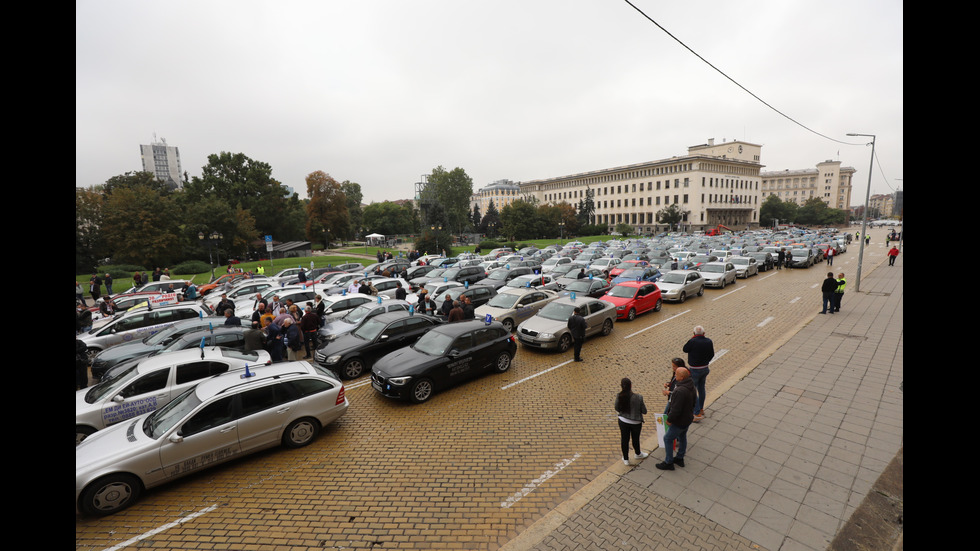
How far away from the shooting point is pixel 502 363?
10703 mm

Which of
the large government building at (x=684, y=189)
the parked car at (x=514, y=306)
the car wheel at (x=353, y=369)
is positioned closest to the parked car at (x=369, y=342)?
the car wheel at (x=353, y=369)

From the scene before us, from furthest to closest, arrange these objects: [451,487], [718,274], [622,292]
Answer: [718,274] < [622,292] < [451,487]

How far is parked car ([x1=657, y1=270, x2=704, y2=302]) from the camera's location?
741 inches

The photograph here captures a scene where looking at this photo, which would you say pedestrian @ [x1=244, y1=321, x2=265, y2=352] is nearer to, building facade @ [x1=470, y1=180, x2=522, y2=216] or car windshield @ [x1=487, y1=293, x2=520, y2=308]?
car windshield @ [x1=487, y1=293, x2=520, y2=308]

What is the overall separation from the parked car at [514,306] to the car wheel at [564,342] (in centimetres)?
252

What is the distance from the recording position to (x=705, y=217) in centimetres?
10288

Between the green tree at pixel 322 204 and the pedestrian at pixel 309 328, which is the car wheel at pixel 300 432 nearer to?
the pedestrian at pixel 309 328

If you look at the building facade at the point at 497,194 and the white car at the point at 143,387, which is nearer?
the white car at the point at 143,387

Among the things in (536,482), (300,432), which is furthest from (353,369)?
(536,482)

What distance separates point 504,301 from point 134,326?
1208 cm

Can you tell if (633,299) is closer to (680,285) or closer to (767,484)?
(680,285)

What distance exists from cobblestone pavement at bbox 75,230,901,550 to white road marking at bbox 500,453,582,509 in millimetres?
18

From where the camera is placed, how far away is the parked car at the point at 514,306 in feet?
47.3

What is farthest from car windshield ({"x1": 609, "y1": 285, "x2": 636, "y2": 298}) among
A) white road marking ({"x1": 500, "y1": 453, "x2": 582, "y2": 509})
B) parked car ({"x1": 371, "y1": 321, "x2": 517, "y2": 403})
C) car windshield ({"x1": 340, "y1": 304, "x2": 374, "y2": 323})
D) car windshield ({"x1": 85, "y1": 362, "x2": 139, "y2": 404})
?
car windshield ({"x1": 85, "y1": 362, "x2": 139, "y2": 404})
